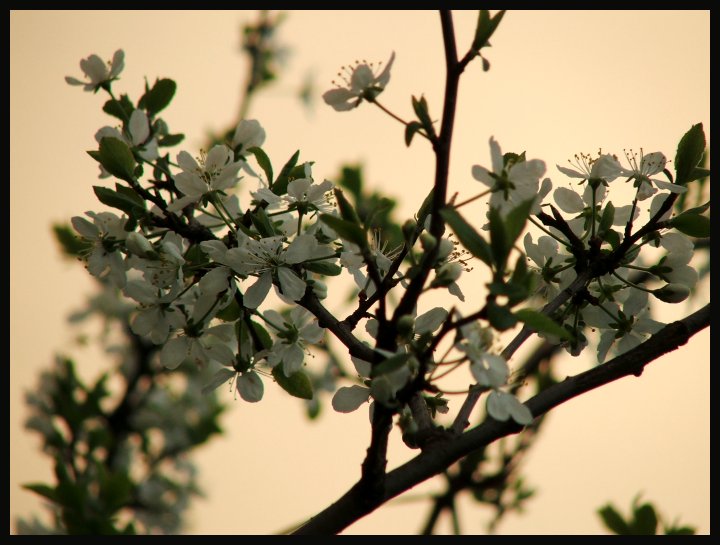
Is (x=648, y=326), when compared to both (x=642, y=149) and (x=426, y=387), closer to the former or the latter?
(x=642, y=149)

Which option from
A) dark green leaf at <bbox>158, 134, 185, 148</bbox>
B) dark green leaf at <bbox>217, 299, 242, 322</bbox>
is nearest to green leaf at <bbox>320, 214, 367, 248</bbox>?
dark green leaf at <bbox>217, 299, 242, 322</bbox>

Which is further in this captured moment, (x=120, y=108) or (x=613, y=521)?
(x=613, y=521)

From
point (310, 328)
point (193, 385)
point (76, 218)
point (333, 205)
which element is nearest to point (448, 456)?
point (310, 328)

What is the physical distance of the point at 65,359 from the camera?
4.11 m

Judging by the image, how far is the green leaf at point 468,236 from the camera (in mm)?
1249

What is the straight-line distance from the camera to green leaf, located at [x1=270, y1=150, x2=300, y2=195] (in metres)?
1.78

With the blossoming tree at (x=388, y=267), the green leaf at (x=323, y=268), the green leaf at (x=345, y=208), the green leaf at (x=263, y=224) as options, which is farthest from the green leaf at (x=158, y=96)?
the green leaf at (x=345, y=208)

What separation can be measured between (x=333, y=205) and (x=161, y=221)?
0.36m

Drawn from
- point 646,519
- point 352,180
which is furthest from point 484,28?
point 352,180

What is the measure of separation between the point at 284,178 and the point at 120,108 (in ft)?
1.66

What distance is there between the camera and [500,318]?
3.99 ft

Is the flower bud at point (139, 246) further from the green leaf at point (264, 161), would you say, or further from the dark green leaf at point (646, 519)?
the dark green leaf at point (646, 519)

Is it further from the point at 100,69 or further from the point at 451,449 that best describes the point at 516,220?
the point at 100,69

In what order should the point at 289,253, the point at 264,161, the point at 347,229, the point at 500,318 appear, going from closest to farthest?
the point at 500,318 → the point at 347,229 → the point at 289,253 → the point at 264,161
